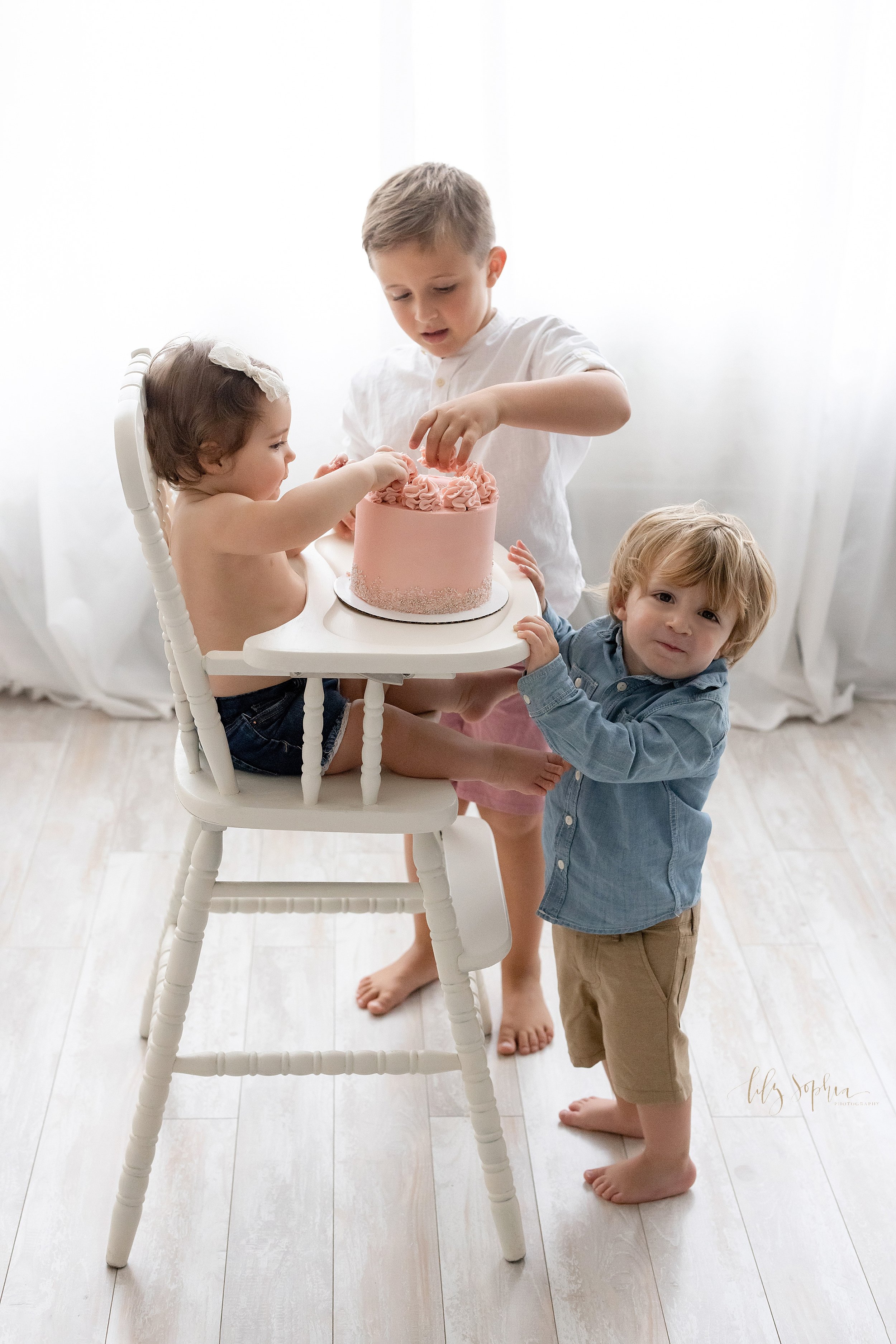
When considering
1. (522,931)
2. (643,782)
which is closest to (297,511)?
(643,782)

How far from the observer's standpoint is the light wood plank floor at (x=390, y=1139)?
4.51ft

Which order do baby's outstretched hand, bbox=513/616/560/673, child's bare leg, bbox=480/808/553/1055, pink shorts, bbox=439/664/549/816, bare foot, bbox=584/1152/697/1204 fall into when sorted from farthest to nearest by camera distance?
1. child's bare leg, bbox=480/808/553/1055
2. pink shorts, bbox=439/664/549/816
3. bare foot, bbox=584/1152/697/1204
4. baby's outstretched hand, bbox=513/616/560/673

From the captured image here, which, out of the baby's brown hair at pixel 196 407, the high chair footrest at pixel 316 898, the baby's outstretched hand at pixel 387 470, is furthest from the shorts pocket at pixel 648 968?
the baby's brown hair at pixel 196 407

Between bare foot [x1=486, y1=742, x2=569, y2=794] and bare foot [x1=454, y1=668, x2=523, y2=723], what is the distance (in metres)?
0.09

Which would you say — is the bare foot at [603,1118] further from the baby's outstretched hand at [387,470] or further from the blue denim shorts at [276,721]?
the baby's outstretched hand at [387,470]

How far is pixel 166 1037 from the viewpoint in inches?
52.5

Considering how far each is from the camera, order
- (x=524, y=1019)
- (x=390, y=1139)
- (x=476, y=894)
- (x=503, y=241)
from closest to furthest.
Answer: (x=476, y=894), (x=390, y=1139), (x=524, y=1019), (x=503, y=241)

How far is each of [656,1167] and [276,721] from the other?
74 cm

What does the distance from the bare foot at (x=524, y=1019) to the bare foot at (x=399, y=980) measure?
12cm

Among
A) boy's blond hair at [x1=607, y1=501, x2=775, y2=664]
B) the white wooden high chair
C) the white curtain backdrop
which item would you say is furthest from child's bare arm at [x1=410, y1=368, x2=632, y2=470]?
the white curtain backdrop

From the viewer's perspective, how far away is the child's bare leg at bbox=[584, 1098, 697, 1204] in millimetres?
1475

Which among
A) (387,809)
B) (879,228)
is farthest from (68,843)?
(879,228)

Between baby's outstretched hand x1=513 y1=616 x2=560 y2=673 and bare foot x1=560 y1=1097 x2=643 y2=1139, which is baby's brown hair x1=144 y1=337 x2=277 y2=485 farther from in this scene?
bare foot x1=560 y1=1097 x2=643 y2=1139

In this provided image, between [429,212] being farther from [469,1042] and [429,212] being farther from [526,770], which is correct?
[469,1042]
